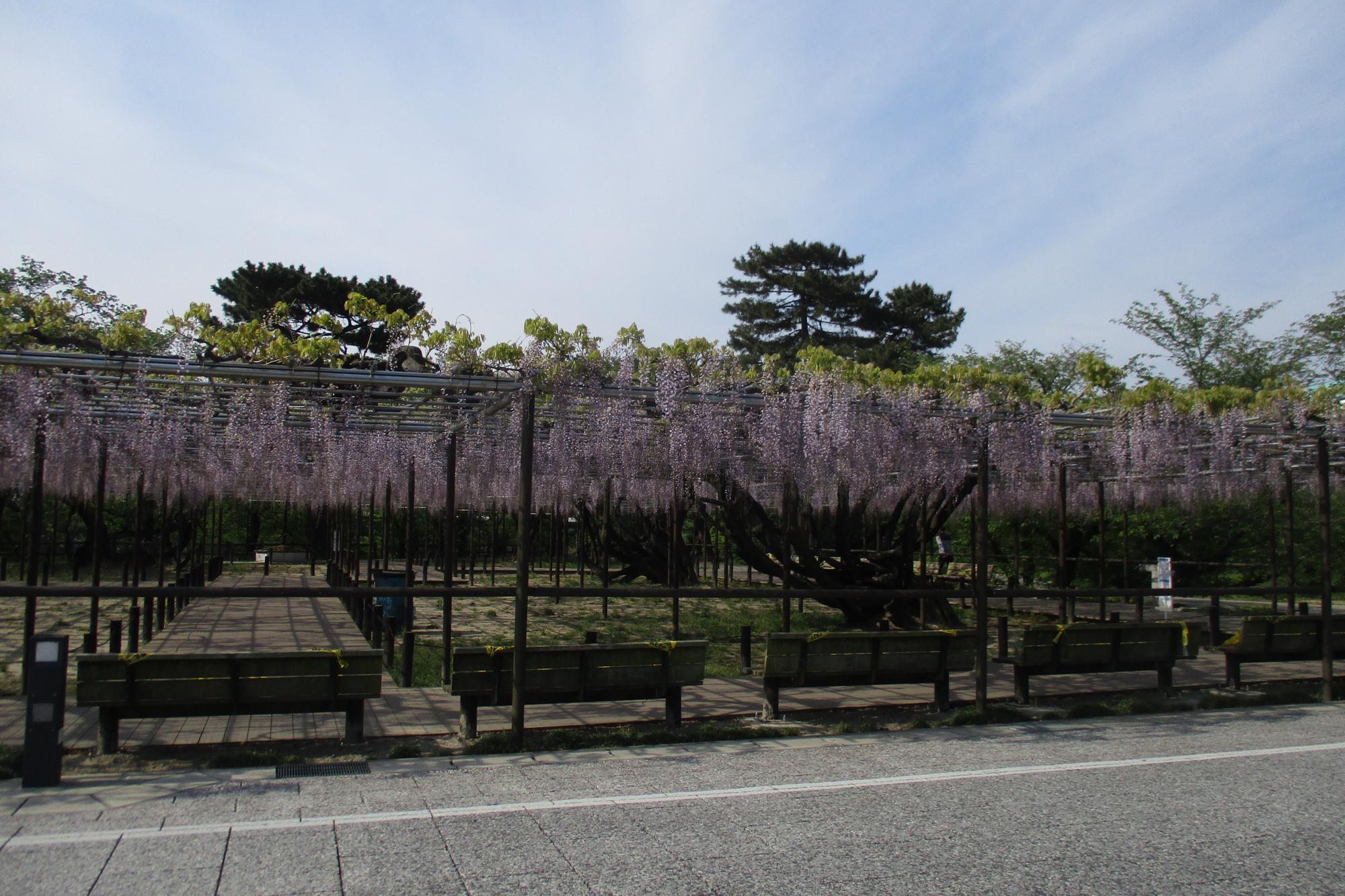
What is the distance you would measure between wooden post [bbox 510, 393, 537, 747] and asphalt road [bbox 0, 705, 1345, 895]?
1.48 feet

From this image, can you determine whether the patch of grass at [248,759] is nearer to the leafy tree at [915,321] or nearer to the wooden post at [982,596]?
the wooden post at [982,596]

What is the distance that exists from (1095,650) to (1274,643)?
7.85ft

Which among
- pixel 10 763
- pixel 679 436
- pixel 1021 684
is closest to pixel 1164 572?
pixel 1021 684

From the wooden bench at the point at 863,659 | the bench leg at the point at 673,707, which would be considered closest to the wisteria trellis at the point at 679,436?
the wooden bench at the point at 863,659

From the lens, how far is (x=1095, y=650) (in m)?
8.70

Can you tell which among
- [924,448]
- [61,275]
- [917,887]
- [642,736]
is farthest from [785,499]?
[61,275]

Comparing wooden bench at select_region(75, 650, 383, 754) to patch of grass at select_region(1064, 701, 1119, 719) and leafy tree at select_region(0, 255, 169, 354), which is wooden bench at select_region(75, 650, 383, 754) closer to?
leafy tree at select_region(0, 255, 169, 354)

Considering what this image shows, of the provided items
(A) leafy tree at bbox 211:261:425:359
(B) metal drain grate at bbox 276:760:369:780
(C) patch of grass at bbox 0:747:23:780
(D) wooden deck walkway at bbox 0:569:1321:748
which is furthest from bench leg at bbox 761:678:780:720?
(A) leafy tree at bbox 211:261:425:359

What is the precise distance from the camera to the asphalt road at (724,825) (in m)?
4.05

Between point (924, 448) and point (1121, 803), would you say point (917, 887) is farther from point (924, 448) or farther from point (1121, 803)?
point (924, 448)

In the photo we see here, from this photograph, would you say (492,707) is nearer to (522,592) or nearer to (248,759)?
(522,592)

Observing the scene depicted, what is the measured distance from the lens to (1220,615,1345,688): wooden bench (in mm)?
9430

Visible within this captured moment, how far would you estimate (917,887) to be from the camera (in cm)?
397

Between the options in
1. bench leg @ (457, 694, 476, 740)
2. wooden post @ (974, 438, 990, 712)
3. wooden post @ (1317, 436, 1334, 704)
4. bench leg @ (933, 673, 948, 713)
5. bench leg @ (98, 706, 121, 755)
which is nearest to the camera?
bench leg @ (98, 706, 121, 755)
